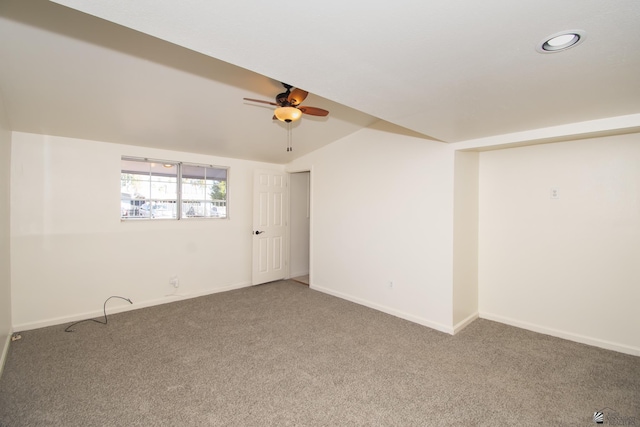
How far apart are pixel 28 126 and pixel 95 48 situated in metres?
1.73

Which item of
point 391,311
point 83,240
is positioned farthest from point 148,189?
point 391,311

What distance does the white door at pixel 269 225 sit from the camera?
4984mm

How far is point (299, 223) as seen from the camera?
19.5 feet

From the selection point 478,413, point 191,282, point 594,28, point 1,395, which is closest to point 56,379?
point 1,395

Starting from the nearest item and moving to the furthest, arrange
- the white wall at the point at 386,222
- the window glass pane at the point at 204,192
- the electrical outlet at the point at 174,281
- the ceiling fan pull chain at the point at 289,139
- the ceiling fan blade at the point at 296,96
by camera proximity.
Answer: the ceiling fan blade at the point at 296,96 → the white wall at the point at 386,222 → the ceiling fan pull chain at the point at 289,139 → the electrical outlet at the point at 174,281 → the window glass pane at the point at 204,192

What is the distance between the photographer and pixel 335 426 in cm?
187

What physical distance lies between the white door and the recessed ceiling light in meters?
4.15

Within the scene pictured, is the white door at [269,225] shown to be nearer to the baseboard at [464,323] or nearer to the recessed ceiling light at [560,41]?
the baseboard at [464,323]

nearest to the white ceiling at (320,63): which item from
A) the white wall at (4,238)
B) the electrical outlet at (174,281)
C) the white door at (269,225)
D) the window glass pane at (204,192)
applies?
the white wall at (4,238)

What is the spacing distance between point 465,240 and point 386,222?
0.98 meters

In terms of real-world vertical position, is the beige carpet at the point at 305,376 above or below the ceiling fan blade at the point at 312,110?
below

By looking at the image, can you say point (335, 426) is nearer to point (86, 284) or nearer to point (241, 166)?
point (86, 284)

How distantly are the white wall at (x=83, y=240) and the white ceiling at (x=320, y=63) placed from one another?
367mm

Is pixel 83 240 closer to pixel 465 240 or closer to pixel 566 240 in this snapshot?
pixel 465 240
